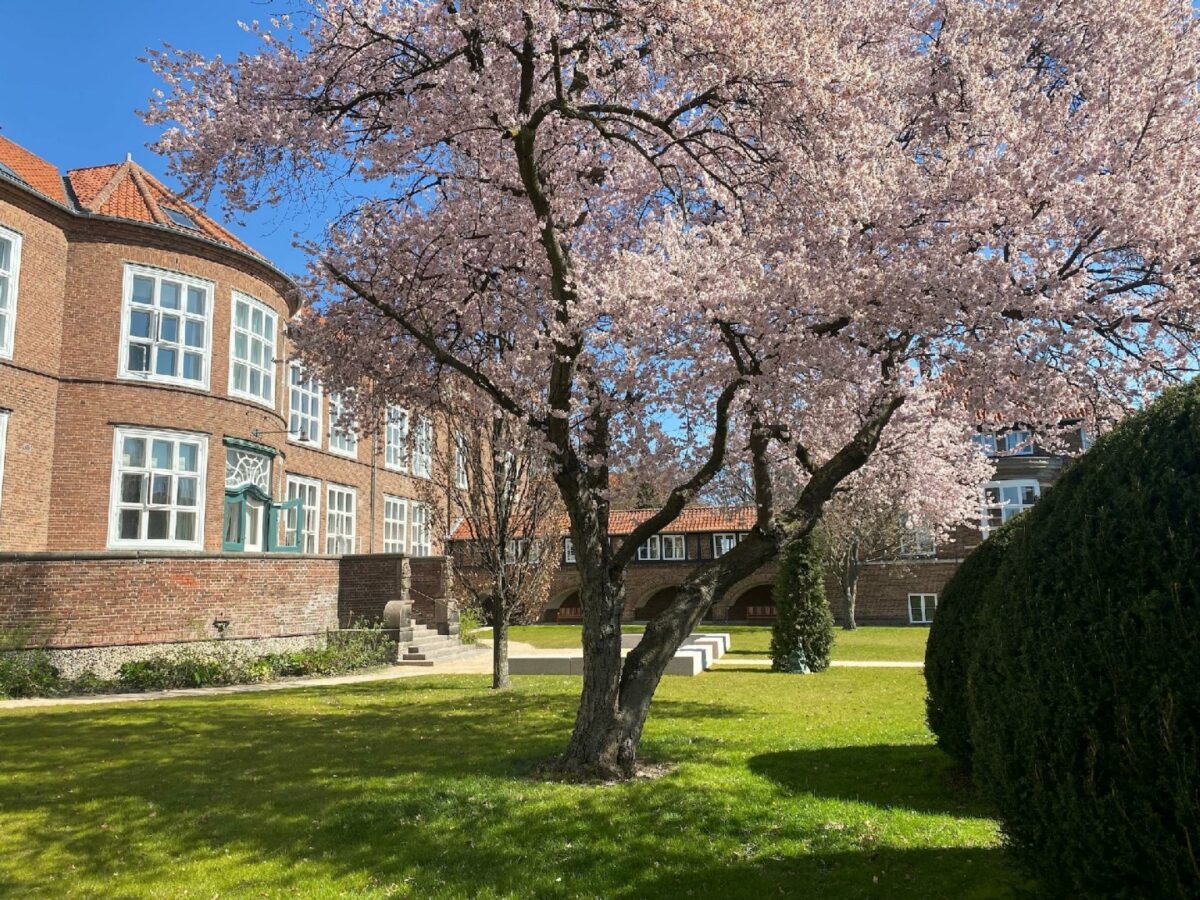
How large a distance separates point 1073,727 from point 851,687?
38.8 ft

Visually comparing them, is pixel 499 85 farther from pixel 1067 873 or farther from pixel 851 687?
pixel 851 687

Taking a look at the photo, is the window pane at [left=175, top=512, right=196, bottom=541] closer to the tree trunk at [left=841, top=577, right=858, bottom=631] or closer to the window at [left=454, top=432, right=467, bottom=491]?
the window at [left=454, top=432, right=467, bottom=491]

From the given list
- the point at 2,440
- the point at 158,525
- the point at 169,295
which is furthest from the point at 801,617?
the point at 2,440

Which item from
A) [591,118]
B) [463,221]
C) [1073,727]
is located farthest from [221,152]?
[1073,727]

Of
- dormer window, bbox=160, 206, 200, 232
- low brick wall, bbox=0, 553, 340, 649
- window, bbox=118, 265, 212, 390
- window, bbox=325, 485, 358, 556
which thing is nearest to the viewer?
low brick wall, bbox=0, 553, 340, 649

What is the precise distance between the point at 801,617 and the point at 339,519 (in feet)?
53.8

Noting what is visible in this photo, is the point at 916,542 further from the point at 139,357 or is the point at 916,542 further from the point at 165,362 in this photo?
the point at 139,357

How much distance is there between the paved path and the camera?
1296 centimetres

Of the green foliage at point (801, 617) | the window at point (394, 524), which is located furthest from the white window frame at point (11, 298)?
the green foliage at point (801, 617)

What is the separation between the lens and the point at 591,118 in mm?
7336

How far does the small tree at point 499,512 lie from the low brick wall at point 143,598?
5258mm

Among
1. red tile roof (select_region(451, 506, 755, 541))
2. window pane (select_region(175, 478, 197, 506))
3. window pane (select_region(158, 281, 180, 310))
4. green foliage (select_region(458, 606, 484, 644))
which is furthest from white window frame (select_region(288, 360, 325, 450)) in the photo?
red tile roof (select_region(451, 506, 755, 541))

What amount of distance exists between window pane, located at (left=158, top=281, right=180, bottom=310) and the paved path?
892 centimetres

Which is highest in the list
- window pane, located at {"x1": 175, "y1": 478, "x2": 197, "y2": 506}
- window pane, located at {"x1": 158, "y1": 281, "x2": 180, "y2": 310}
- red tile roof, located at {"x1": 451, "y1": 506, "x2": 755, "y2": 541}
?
window pane, located at {"x1": 158, "y1": 281, "x2": 180, "y2": 310}
